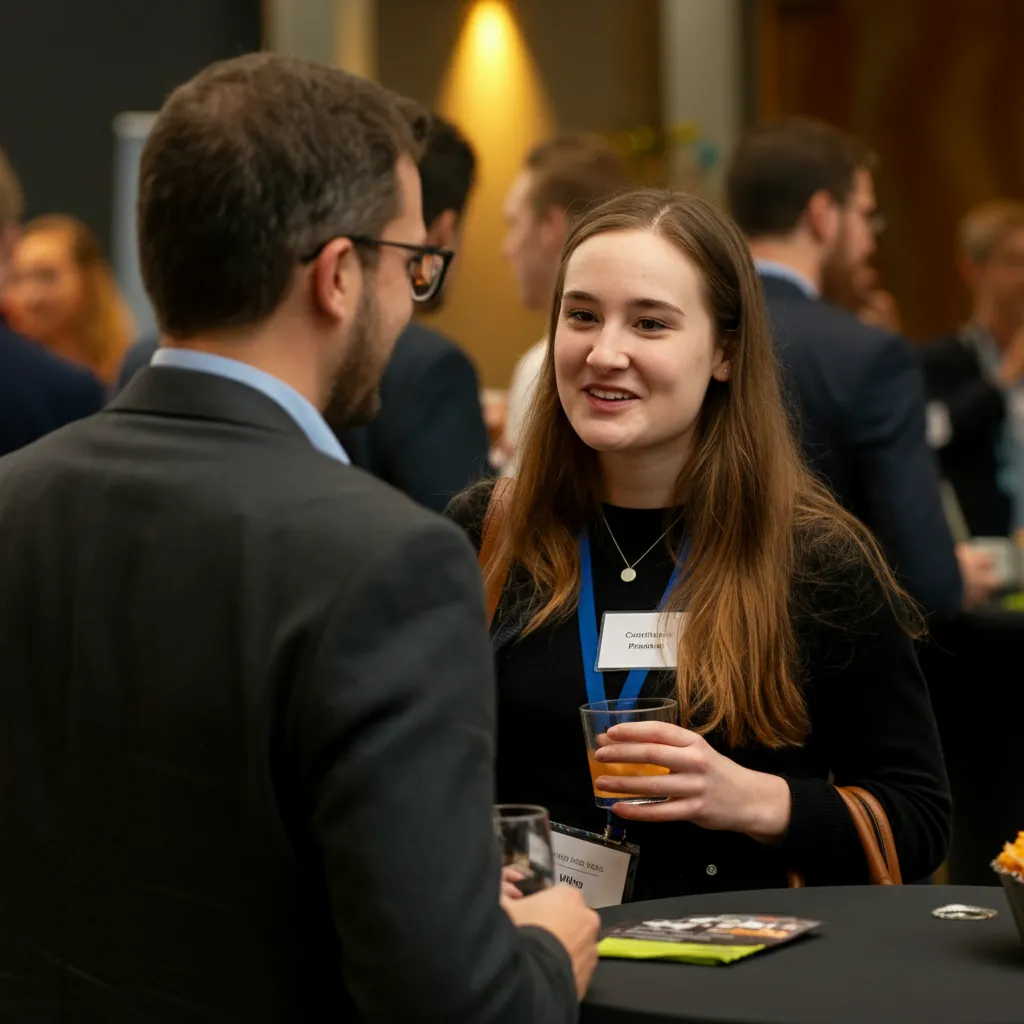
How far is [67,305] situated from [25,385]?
2.34m

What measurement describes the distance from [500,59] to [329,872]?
7175 millimetres

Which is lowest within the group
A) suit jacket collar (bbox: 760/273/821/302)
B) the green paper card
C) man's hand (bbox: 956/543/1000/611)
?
man's hand (bbox: 956/543/1000/611)

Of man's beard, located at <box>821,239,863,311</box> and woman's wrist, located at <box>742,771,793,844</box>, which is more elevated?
man's beard, located at <box>821,239,863,311</box>

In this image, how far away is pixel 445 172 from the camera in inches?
138

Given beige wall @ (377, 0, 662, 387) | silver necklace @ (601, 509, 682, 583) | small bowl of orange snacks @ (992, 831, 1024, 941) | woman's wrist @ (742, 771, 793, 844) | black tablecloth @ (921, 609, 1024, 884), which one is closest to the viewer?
small bowl of orange snacks @ (992, 831, 1024, 941)

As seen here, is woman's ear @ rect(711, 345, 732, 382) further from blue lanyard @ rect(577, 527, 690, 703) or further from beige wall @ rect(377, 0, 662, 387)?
beige wall @ rect(377, 0, 662, 387)

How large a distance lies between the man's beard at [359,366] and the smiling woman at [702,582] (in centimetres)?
72

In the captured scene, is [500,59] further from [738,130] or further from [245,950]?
[245,950]

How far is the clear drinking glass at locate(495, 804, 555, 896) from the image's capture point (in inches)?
57.5

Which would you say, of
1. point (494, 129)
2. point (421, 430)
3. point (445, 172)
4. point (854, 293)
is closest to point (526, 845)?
point (421, 430)

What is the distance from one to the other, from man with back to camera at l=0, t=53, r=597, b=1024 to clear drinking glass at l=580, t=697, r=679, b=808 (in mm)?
451

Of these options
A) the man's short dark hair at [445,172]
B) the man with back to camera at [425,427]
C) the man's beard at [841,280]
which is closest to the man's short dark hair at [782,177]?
the man's beard at [841,280]

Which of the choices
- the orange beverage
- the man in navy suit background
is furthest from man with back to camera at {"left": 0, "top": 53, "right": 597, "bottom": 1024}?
the man in navy suit background

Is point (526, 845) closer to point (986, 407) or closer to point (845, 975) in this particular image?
point (845, 975)
